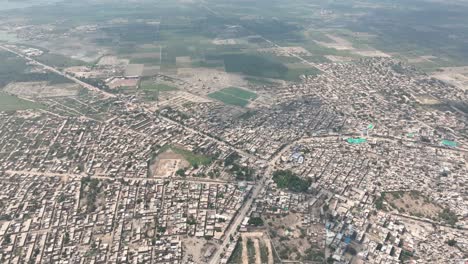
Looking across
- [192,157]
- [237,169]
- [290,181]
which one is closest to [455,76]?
[290,181]

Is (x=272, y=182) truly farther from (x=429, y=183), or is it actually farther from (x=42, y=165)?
(x=42, y=165)

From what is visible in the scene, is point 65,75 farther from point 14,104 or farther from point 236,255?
point 236,255

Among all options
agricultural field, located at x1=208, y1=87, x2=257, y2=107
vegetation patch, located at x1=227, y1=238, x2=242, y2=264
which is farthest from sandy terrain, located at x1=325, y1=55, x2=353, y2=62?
vegetation patch, located at x1=227, y1=238, x2=242, y2=264

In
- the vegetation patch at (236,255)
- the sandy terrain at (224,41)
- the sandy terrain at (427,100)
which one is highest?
the sandy terrain at (224,41)

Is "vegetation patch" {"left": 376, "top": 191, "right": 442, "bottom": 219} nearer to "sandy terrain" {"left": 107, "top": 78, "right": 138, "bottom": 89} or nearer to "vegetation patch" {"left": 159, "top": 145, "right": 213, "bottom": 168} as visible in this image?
"vegetation patch" {"left": 159, "top": 145, "right": 213, "bottom": 168}

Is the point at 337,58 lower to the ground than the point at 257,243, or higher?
higher

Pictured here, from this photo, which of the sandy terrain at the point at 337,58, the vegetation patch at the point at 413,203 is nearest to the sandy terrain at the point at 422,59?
the sandy terrain at the point at 337,58

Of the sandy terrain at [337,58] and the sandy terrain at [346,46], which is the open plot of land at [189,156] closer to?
the sandy terrain at [337,58]
